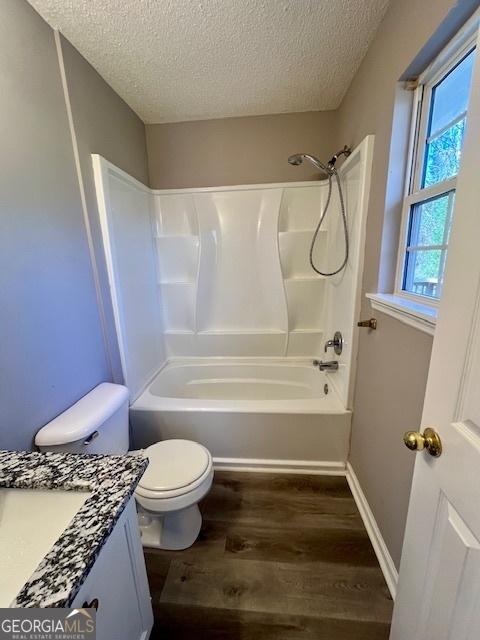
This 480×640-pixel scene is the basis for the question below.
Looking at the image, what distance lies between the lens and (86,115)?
4.53ft

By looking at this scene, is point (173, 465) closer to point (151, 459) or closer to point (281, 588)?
point (151, 459)

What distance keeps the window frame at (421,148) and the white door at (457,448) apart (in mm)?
473

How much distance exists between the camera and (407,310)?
93 cm

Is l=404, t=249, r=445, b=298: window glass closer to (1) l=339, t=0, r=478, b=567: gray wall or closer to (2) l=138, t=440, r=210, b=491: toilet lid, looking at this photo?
(1) l=339, t=0, r=478, b=567: gray wall

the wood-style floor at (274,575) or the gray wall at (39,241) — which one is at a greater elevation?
the gray wall at (39,241)

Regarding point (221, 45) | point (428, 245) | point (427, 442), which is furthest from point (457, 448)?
point (221, 45)

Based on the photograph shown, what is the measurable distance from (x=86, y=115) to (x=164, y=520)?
2119 millimetres

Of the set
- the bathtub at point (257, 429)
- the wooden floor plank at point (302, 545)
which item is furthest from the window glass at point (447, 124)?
the wooden floor plank at point (302, 545)

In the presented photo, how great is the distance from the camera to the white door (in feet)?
1.59

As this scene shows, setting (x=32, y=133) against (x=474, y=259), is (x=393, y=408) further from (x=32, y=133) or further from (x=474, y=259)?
(x=32, y=133)

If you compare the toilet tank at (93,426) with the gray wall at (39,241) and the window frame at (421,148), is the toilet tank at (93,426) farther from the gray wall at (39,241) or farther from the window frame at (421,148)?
the window frame at (421,148)

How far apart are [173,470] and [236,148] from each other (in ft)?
7.31

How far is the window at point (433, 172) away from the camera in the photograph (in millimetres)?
902

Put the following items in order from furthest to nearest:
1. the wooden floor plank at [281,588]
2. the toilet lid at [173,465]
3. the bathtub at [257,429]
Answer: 1. the bathtub at [257,429]
2. the toilet lid at [173,465]
3. the wooden floor plank at [281,588]
